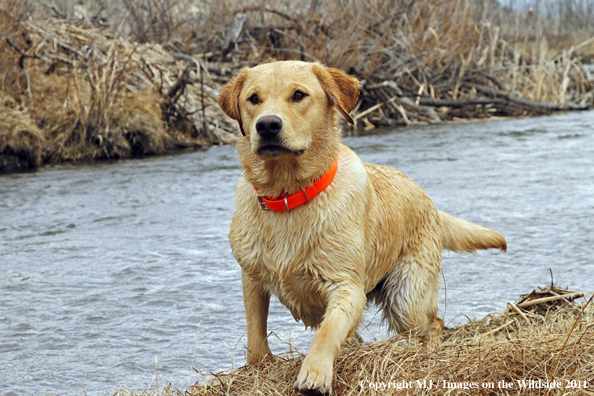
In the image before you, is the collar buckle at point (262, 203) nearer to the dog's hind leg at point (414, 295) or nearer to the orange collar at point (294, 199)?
the orange collar at point (294, 199)

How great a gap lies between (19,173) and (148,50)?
5.62 meters

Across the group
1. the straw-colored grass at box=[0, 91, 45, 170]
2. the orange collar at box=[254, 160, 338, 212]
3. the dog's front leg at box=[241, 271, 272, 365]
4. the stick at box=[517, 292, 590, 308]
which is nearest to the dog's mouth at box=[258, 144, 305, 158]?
the orange collar at box=[254, 160, 338, 212]

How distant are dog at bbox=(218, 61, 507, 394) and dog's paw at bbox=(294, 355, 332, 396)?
0.22 m

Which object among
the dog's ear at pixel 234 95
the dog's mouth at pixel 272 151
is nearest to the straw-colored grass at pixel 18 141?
the dog's ear at pixel 234 95

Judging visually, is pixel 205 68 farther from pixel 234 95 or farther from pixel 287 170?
pixel 287 170

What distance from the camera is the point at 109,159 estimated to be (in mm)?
11516

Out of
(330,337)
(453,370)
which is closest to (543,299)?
(453,370)

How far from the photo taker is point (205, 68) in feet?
47.2

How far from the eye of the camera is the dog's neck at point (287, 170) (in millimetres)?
3557

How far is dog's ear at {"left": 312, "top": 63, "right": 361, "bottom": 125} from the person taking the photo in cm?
367

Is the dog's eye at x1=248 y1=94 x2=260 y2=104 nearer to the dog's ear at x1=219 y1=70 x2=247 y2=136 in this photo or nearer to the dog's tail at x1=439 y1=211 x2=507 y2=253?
the dog's ear at x1=219 y1=70 x2=247 y2=136

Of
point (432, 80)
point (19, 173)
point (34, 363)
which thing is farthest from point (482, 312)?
point (432, 80)

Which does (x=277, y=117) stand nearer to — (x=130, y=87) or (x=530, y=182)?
(x=530, y=182)

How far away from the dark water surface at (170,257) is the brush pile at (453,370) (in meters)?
0.47
